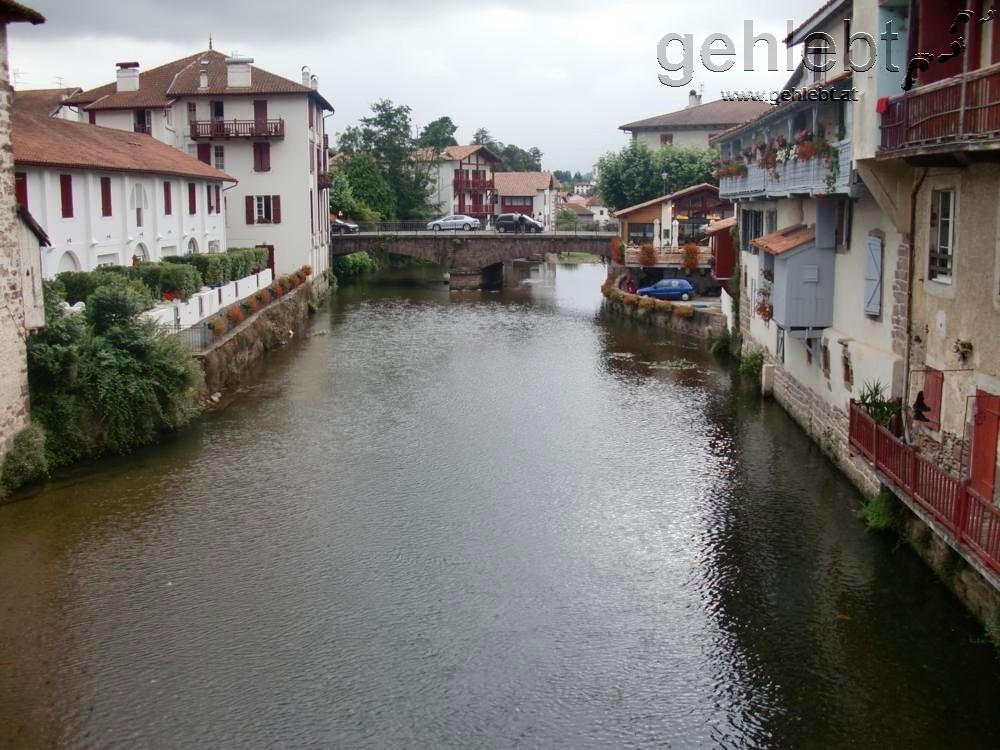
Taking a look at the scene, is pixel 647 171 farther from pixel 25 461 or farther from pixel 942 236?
pixel 25 461

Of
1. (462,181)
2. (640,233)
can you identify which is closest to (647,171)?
(640,233)

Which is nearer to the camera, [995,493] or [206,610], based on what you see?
[995,493]

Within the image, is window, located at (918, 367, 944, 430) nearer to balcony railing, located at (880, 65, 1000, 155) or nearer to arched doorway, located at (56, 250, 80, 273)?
balcony railing, located at (880, 65, 1000, 155)

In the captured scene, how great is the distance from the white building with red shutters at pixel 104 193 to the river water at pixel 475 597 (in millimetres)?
9869

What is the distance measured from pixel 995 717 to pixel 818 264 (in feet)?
41.4

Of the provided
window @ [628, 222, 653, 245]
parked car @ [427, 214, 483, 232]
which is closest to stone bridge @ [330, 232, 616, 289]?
window @ [628, 222, 653, 245]

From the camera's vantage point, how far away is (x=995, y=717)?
461 inches

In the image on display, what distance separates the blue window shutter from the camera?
735 inches

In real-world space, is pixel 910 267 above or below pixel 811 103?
below

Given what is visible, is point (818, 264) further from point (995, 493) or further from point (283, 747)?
point (283, 747)

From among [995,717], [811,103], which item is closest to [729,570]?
[995,717]

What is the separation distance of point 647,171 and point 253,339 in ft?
125

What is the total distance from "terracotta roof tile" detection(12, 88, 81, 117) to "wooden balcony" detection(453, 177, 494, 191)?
1673 inches

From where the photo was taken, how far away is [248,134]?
180 feet
